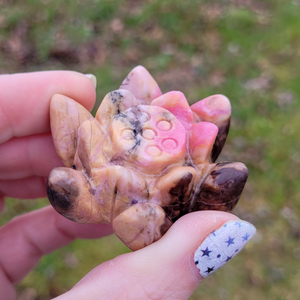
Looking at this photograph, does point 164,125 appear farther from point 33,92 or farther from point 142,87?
point 33,92

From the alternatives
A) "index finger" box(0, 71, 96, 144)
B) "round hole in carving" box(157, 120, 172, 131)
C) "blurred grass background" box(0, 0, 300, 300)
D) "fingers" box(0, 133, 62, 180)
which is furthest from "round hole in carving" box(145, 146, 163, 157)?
"blurred grass background" box(0, 0, 300, 300)

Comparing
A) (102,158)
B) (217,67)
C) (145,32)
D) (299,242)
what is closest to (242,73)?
(217,67)

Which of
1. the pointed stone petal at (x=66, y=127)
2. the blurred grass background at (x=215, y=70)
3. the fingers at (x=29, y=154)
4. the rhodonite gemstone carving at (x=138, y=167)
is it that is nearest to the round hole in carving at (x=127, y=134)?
the rhodonite gemstone carving at (x=138, y=167)

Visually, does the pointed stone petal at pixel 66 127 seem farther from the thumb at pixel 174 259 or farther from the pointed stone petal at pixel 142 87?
the thumb at pixel 174 259

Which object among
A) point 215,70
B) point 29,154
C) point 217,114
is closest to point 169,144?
point 217,114

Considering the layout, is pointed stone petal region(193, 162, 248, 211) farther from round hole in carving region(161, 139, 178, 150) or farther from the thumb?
round hole in carving region(161, 139, 178, 150)
